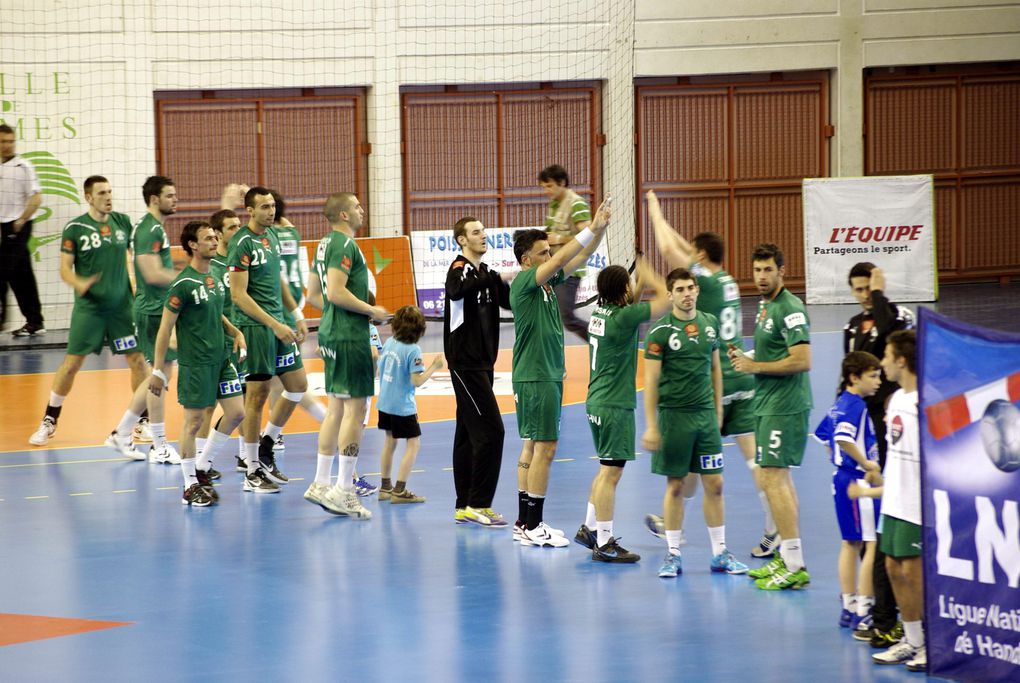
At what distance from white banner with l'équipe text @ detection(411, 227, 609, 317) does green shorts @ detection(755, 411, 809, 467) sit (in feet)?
43.8

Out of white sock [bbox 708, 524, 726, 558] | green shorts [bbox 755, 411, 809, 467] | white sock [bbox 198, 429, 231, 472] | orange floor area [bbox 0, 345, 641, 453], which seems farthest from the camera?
orange floor area [bbox 0, 345, 641, 453]

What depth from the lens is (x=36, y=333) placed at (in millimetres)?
20453

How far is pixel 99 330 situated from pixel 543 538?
5.65m

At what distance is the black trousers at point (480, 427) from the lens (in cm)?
920

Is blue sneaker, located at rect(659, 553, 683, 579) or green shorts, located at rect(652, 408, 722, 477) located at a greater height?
green shorts, located at rect(652, 408, 722, 477)

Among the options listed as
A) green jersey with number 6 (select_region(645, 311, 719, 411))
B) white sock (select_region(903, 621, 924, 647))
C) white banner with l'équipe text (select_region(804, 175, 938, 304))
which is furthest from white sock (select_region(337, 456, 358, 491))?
white banner with l'équipe text (select_region(804, 175, 938, 304))

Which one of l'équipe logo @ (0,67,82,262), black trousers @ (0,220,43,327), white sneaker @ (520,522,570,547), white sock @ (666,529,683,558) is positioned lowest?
white sneaker @ (520,522,570,547)

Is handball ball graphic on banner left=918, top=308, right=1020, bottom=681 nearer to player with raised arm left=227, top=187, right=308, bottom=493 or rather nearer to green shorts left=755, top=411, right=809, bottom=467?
green shorts left=755, top=411, right=809, bottom=467

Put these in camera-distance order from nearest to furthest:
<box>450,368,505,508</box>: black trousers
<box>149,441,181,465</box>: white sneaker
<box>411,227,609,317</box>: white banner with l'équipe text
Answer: <box>450,368,505,508</box>: black trousers < <box>149,441,181,465</box>: white sneaker < <box>411,227,609,317</box>: white banner with l'équipe text

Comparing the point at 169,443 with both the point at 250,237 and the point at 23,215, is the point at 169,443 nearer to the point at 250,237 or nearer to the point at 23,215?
the point at 250,237

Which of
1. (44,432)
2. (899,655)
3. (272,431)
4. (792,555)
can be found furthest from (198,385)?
(899,655)

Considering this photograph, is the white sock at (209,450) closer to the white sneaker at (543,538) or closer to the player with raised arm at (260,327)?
the player with raised arm at (260,327)

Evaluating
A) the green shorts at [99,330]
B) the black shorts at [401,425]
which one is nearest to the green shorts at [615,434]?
the black shorts at [401,425]

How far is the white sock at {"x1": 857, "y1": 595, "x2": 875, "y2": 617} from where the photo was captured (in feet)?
22.2
